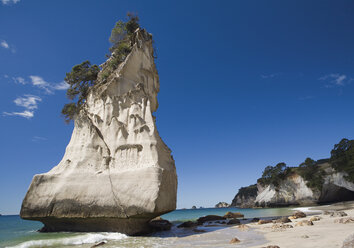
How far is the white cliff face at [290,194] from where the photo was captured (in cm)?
3994

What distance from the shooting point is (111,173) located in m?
10.3

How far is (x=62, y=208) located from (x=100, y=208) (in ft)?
6.18

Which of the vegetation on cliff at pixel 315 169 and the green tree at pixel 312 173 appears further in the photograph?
the green tree at pixel 312 173

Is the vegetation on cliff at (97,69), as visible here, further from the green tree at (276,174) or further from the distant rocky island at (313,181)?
the green tree at (276,174)

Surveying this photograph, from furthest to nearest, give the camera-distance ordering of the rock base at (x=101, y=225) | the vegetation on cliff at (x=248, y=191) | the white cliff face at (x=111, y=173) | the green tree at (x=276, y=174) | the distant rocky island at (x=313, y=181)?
the vegetation on cliff at (x=248, y=191), the green tree at (x=276, y=174), the distant rocky island at (x=313, y=181), the rock base at (x=101, y=225), the white cliff face at (x=111, y=173)

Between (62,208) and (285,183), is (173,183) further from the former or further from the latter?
(285,183)

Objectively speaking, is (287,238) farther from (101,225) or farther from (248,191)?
(248,191)

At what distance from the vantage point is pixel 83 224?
10.3m

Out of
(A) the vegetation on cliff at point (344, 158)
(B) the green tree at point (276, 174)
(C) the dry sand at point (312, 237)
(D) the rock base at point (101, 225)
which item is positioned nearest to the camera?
(C) the dry sand at point (312, 237)

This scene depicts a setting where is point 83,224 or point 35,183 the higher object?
point 35,183

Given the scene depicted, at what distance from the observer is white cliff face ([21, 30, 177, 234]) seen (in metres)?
9.48

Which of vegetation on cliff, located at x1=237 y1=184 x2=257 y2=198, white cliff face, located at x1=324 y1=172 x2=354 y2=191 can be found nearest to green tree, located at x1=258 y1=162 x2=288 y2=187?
white cliff face, located at x1=324 y1=172 x2=354 y2=191

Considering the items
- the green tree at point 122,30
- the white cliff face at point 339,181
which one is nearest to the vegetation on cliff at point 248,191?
the white cliff face at point 339,181

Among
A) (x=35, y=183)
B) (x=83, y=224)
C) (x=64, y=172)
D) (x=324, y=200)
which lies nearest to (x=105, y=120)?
(x=64, y=172)
